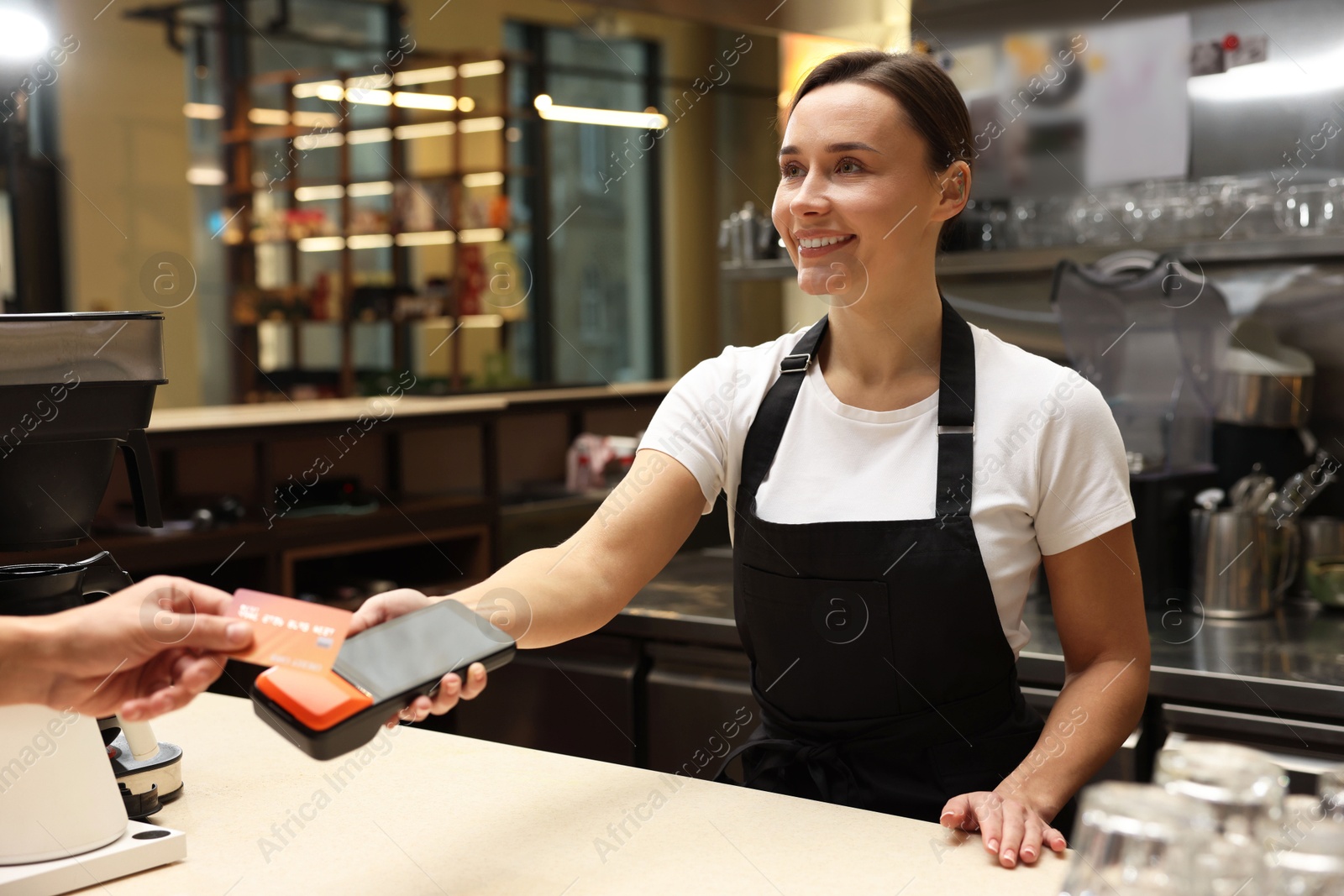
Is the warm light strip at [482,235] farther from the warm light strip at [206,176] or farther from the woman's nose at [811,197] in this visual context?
the woman's nose at [811,197]

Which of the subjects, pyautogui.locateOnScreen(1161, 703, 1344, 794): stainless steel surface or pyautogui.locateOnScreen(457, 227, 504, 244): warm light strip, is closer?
pyautogui.locateOnScreen(1161, 703, 1344, 794): stainless steel surface

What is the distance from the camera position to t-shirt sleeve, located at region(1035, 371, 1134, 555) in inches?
61.9

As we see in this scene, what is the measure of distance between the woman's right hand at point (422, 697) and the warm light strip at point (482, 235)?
6.46 meters

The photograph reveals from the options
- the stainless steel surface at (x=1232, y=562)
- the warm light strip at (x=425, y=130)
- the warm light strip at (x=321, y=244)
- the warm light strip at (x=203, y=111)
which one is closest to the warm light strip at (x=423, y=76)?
the warm light strip at (x=425, y=130)

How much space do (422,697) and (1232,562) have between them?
1.93 meters

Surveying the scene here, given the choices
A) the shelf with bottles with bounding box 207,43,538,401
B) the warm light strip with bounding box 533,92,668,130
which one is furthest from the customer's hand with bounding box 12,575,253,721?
the warm light strip with bounding box 533,92,668,130

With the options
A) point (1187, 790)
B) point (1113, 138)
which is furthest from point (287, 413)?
point (1187, 790)

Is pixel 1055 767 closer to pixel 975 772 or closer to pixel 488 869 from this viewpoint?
pixel 975 772

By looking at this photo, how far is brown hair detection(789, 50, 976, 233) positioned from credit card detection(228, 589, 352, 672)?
1014 mm

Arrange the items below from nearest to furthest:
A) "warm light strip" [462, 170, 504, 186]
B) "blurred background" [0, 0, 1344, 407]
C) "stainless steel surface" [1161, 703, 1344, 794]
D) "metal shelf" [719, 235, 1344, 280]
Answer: "stainless steel surface" [1161, 703, 1344, 794], "metal shelf" [719, 235, 1344, 280], "blurred background" [0, 0, 1344, 407], "warm light strip" [462, 170, 504, 186]

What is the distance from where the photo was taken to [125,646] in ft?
3.72

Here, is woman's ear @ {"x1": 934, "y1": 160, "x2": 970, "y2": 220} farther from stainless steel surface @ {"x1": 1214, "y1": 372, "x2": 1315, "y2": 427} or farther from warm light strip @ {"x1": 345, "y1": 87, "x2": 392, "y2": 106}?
warm light strip @ {"x1": 345, "y1": 87, "x2": 392, "y2": 106}

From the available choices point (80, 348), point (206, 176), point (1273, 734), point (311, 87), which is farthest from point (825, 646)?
point (206, 176)

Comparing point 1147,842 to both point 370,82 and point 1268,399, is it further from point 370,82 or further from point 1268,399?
point 370,82
